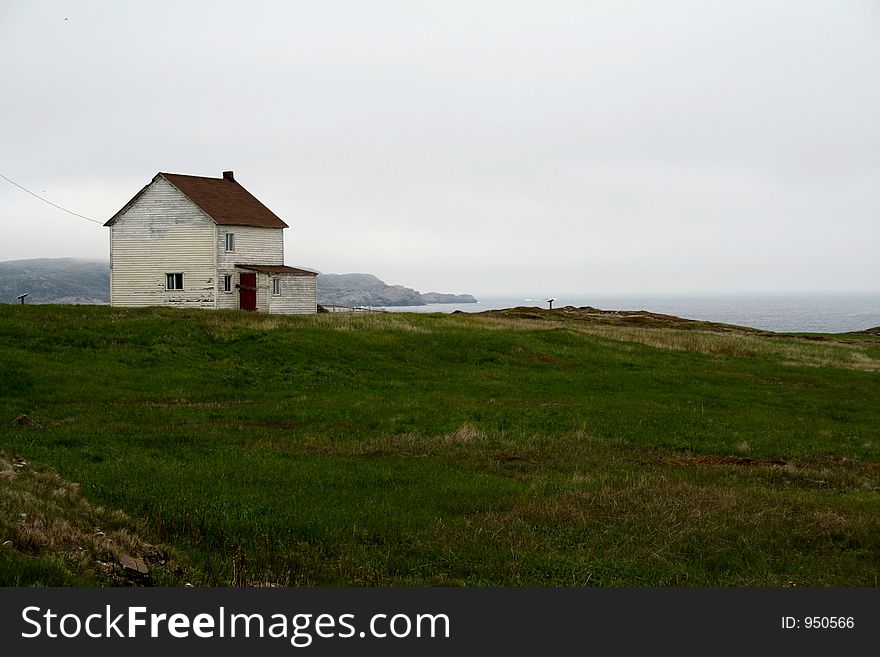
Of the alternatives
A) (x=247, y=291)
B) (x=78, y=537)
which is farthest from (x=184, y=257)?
(x=78, y=537)

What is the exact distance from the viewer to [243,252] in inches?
2163

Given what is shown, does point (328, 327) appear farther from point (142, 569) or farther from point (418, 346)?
point (142, 569)

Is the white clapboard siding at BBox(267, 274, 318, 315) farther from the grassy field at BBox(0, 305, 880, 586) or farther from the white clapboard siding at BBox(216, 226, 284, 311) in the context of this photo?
the grassy field at BBox(0, 305, 880, 586)

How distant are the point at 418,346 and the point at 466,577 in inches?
1174

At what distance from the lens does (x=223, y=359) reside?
33.1m

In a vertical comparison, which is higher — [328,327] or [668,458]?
[328,327]

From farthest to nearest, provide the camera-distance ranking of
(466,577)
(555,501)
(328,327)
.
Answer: (328,327)
(555,501)
(466,577)

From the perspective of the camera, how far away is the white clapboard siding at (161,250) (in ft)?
175

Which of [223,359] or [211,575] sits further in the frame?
[223,359]

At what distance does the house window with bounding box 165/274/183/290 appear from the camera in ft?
176

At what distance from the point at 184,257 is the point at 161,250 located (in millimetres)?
1709

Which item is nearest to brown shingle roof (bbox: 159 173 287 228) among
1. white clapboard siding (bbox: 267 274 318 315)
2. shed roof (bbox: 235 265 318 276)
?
shed roof (bbox: 235 265 318 276)

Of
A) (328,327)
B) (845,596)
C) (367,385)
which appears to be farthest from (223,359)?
(845,596)

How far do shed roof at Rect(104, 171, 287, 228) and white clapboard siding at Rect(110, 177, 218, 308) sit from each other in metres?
0.47
